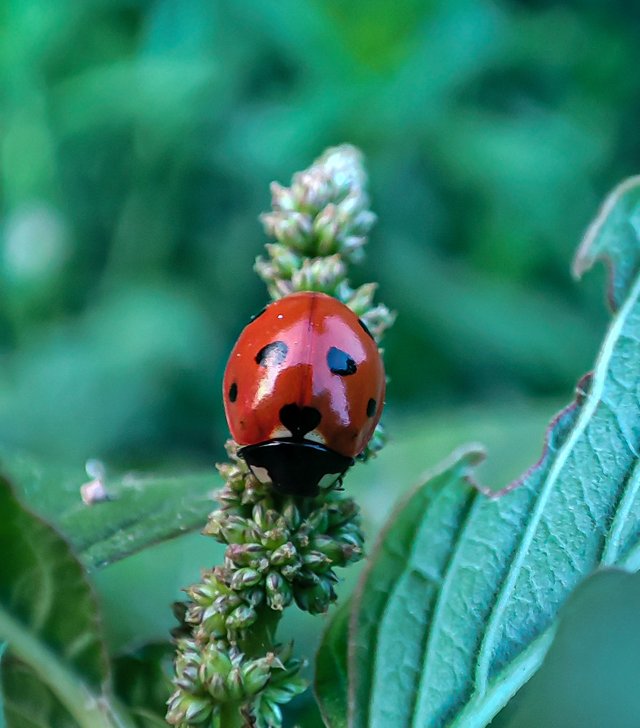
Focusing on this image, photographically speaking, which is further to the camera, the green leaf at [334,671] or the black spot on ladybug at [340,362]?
the black spot on ladybug at [340,362]

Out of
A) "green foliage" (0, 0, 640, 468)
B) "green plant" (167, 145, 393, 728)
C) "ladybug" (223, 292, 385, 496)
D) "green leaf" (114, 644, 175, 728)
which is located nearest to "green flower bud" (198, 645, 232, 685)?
"green plant" (167, 145, 393, 728)

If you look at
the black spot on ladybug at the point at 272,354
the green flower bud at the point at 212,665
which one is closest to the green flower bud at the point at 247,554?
the green flower bud at the point at 212,665

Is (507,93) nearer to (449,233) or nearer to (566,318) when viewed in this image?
(449,233)

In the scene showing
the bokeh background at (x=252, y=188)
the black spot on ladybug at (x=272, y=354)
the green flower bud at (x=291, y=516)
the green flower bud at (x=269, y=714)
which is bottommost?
the green flower bud at (x=269, y=714)

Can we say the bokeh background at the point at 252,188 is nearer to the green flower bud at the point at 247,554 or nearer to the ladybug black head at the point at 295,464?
the ladybug black head at the point at 295,464

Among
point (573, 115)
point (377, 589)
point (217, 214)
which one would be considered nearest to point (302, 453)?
point (377, 589)

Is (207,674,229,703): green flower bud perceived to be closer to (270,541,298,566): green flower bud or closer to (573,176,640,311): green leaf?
(270,541,298,566): green flower bud
